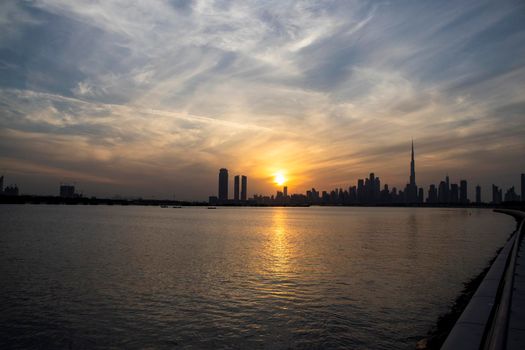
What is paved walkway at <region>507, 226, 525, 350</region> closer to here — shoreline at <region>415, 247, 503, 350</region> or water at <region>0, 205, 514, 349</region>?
shoreline at <region>415, 247, 503, 350</region>

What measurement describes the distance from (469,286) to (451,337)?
15206 mm

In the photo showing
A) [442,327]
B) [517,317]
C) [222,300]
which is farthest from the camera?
[222,300]

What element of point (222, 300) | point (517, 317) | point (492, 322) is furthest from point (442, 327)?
point (222, 300)

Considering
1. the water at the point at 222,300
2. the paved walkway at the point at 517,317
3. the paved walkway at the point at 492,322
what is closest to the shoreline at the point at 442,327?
the water at the point at 222,300

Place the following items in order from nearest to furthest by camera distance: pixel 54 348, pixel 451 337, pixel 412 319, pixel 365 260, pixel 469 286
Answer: pixel 451 337 < pixel 54 348 < pixel 412 319 < pixel 469 286 < pixel 365 260

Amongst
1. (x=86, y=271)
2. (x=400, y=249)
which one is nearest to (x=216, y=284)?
(x=86, y=271)

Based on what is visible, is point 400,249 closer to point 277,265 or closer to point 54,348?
point 277,265

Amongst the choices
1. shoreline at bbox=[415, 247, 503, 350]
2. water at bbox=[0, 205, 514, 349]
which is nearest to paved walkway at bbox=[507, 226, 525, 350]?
shoreline at bbox=[415, 247, 503, 350]

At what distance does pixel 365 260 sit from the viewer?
33.5 m

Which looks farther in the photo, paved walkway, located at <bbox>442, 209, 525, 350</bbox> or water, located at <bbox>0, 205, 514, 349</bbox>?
water, located at <bbox>0, 205, 514, 349</bbox>

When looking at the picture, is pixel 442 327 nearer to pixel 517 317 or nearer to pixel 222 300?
pixel 517 317

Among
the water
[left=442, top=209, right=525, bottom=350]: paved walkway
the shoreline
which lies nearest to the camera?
[left=442, top=209, right=525, bottom=350]: paved walkway

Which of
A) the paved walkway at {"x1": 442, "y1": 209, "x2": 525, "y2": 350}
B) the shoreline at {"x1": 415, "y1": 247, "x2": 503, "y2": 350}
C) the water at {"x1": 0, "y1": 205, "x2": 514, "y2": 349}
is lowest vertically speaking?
the water at {"x1": 0, "y1": 205, "x2": 514, "y2": 349}

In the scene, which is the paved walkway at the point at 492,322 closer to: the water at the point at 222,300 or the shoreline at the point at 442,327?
the shoreline at the point at 442,327
